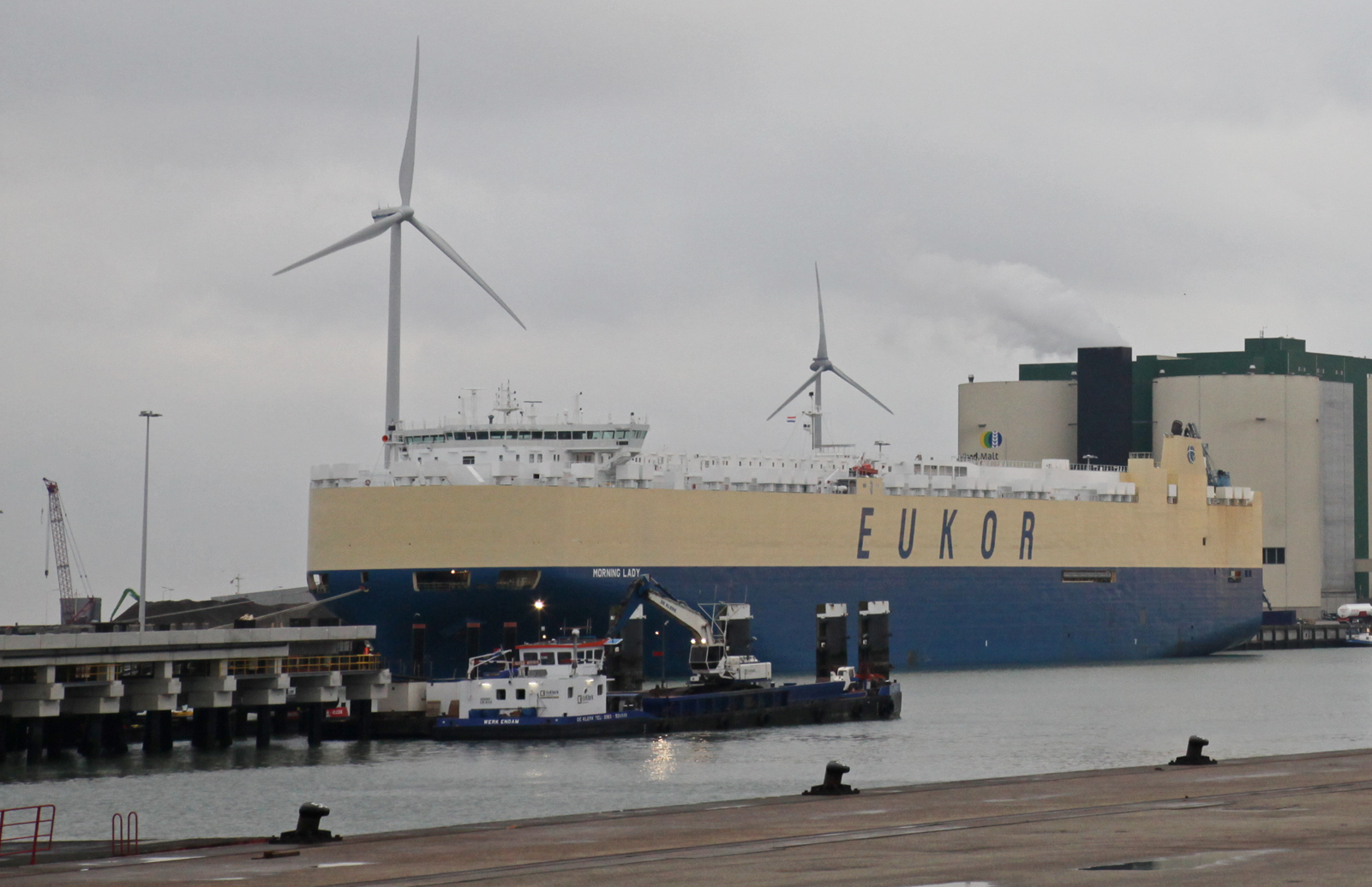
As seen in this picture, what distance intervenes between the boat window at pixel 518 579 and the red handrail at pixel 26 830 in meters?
26.5

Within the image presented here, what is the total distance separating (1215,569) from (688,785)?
52.1m

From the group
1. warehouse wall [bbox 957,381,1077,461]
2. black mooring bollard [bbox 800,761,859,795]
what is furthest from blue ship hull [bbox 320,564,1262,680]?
black mooring bollard [bbox 800,761,859,795]

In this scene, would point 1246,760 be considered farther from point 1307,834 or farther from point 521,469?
point 521,469

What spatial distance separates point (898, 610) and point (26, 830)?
43.4 metres

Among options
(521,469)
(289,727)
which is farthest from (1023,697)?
(289,727)

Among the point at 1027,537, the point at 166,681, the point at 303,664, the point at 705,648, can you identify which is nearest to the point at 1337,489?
the point at 1027,537

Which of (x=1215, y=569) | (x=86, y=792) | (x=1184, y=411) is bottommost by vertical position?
(x=86, y=792)

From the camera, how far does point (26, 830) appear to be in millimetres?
26406

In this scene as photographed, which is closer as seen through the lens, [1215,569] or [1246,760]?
[1246,760]

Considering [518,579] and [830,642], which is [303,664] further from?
[830,642]

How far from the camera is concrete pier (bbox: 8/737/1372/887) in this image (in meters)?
15.9

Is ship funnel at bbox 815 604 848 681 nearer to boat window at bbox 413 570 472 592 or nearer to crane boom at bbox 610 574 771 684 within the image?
crane boom at bbox 610 574 771 684

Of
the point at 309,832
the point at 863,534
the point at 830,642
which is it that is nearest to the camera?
the point at 309,832

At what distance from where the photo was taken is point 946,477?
69625 millimetres
